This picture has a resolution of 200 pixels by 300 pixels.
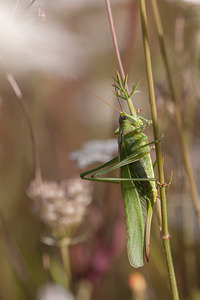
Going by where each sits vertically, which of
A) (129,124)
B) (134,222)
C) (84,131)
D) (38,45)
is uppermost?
(38,45)

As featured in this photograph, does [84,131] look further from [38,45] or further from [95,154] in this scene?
[95,154]

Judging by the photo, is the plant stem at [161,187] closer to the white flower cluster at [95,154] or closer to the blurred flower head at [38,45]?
the blurred flower head at [38,45]

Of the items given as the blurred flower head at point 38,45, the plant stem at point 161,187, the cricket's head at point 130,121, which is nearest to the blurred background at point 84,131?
the blurred flower head at point 38,45

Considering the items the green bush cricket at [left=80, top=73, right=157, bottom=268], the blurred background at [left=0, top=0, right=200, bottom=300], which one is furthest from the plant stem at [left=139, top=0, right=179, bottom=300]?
the blurred background at [left=0, top=0, right=200, bottom=300]

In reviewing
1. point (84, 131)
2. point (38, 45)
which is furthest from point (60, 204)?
point (84, 131)

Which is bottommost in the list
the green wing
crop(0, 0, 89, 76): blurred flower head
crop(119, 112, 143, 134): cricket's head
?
the green wing

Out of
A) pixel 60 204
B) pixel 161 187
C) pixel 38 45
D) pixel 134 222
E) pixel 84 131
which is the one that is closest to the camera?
pixel 161 187

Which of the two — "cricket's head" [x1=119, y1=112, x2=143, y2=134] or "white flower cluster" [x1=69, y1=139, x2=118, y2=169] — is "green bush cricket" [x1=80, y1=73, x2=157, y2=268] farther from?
"white flower cluster" [x1=69, y1=139, x2=118, y2=169]

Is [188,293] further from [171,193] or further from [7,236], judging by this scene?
[7,236]
